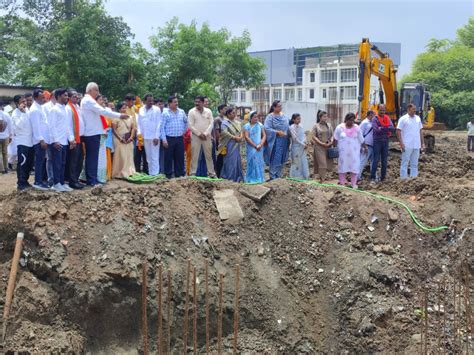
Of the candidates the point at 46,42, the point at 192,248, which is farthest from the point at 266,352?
the point at 46,42

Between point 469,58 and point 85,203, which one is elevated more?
point 469,58

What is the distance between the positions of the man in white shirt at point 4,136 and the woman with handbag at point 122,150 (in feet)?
11.7

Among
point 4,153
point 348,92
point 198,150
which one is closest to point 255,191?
point 198,150

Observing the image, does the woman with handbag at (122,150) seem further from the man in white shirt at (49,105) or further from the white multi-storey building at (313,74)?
the white multi-storey building at (313,74)

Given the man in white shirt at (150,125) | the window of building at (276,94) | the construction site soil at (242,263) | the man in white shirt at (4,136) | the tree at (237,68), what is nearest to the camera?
the construction site soil at (242,263)

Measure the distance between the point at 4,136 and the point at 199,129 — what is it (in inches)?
185

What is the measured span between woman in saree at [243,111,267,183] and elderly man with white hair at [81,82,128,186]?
8.30ft

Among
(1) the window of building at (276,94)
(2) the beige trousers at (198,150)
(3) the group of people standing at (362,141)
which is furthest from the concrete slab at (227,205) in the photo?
(1) the window of building at (276,94)

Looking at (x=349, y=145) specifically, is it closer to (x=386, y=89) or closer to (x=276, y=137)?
(x=276, y=137)

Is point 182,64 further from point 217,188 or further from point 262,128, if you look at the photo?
point 217,188

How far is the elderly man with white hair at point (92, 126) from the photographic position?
784 cm

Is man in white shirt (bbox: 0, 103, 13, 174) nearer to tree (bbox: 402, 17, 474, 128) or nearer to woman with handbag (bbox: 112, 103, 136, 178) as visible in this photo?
woman with handbag (bbox: 112, 103, 136, 178)

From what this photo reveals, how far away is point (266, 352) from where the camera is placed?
6.82 meters

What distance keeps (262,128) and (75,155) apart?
340cm
